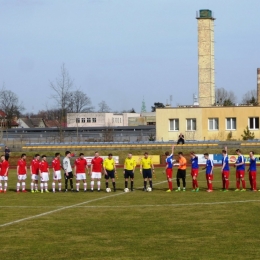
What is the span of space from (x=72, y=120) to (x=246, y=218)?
11356 cm

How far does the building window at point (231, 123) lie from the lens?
80.7 metres

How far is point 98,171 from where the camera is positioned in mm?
35031

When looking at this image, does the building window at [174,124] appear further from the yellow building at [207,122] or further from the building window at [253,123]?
the building window at [253,123]

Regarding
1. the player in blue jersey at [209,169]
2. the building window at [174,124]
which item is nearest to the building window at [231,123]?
the building window at [174,124]

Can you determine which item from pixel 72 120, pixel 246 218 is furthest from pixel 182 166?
pixel 72 120

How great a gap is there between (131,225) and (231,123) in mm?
59974

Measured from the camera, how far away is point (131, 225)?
73.3ft

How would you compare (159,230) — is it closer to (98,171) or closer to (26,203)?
(26,203)

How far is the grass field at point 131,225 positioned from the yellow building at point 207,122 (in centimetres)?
4690

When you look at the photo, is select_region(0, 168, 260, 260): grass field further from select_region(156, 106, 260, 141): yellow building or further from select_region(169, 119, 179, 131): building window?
select_region(169, 119, 179, 131): building window

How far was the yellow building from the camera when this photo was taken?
79.8 metres

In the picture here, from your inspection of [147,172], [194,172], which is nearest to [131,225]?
[147,172]

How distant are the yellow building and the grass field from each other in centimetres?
4690

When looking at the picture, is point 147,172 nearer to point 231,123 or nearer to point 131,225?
point 131,225
